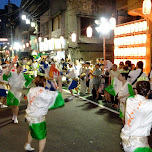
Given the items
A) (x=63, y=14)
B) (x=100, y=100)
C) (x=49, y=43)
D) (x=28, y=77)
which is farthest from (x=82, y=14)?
(x=28, y=77)

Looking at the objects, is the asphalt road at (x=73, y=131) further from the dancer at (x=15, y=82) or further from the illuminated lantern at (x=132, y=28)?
the illuminated lantern at (x=132, y=28)

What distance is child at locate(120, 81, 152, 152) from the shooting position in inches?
97.0

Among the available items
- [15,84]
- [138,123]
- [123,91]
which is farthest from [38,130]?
[15,84]

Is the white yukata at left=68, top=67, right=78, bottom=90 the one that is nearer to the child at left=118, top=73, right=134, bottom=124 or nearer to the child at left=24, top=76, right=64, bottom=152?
the child at left=118, top=73, right=134, bottom=124

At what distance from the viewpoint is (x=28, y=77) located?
615 centimetres

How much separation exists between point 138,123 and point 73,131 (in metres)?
3.32

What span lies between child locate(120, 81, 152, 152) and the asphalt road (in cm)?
199

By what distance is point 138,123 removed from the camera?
2.49 metres

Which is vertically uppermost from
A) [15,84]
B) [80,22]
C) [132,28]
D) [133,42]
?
[80,22]

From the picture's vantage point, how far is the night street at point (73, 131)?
4.54 m

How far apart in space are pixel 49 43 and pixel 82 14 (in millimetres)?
5419

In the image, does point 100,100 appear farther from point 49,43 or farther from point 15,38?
point 15,38

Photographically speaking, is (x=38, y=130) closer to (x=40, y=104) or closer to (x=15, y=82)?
(x=40, y=104)

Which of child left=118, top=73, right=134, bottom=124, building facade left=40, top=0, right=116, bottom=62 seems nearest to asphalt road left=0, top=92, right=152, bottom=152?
child left=118, top=73, right=134, bottom=124
